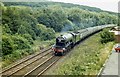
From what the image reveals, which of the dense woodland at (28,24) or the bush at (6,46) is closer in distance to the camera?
the bush at (6,46)

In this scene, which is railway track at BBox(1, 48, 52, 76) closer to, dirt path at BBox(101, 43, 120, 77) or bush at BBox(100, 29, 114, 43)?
dirt path at BBox(101, 43, 120, 77)

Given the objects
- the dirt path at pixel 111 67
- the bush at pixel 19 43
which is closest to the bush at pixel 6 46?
the bush at pixel 19 43

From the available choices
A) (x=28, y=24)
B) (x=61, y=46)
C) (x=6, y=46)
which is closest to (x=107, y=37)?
(x=28, y=24)

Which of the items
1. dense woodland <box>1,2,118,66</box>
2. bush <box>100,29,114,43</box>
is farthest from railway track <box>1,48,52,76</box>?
bush <box>100,29,114,43</box>

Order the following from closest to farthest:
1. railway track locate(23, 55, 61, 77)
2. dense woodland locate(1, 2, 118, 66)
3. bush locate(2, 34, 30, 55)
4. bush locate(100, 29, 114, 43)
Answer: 1. railway track locate(23, 55, 61, 77)
2. bush locate(2, 34, 30, 55)
3. dense woodland locate(1, 2, 118, 66)
4. bush locate(100, 29, 114, 43)

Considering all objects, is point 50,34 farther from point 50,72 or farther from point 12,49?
point 50,72

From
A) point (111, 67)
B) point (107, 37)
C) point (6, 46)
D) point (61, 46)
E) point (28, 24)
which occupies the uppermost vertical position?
point (28, 24)

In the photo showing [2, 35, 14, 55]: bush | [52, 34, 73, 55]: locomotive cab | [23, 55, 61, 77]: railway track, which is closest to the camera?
[23, 55, 61, 77]: railway track

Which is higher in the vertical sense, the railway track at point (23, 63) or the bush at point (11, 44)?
the bush at point (11, 44)

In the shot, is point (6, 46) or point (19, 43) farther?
point (19, 43)

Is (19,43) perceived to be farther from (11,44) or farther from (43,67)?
(43,67)

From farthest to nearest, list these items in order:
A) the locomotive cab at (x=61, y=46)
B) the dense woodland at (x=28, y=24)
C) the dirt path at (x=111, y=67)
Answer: the dense woodland at (x=28, y=24) → the locomotive cab at (x=61, y=46) → the dirt path at (x=111, y=67)

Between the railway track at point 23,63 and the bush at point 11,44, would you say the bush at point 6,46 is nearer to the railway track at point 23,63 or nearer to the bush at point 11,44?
the bush at point 11,44

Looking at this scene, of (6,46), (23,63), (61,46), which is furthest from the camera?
(61,46)
